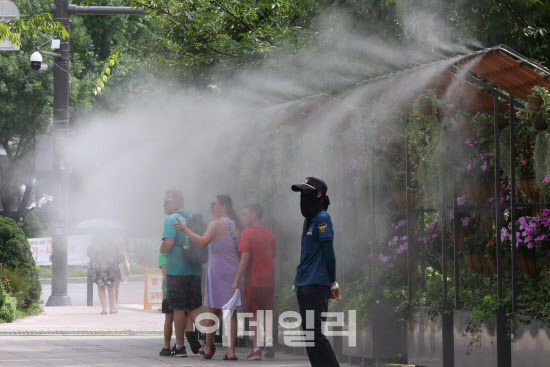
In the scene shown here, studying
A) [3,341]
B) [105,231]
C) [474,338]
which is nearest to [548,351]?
[474,338]

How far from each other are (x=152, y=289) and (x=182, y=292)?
28.7ft

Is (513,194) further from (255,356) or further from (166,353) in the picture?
(166,353)

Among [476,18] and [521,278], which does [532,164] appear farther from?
[476,18]

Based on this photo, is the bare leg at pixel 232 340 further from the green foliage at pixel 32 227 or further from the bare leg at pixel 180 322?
Answer: the green foliage at pixel 32 227

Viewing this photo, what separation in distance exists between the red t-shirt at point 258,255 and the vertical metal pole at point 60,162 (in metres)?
9.08

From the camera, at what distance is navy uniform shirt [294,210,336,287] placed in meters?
7.70

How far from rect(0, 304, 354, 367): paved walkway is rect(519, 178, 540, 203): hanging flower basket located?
3247 mm

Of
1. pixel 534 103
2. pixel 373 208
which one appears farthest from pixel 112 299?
pixel 534 103

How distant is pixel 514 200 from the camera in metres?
7.90

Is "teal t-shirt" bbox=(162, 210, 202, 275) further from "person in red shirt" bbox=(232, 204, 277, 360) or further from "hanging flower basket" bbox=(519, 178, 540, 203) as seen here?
"hanging flower basket" bbox=(519, 178, 540, 203)

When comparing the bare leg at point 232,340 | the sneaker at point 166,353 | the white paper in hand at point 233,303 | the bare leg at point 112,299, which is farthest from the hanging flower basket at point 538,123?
the bare leg at point 112,299

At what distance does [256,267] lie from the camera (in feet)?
33.9

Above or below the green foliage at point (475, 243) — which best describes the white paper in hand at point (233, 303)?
below

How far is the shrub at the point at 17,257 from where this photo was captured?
1639 cm
